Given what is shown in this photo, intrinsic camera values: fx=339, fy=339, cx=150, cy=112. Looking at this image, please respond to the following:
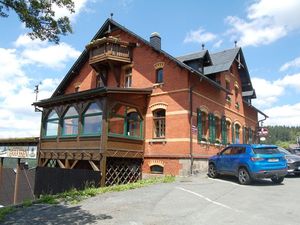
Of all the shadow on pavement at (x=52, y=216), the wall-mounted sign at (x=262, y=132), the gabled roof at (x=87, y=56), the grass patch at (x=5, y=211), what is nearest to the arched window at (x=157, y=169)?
the gabled roof at (x=87, y=56)

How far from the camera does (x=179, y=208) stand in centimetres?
1014

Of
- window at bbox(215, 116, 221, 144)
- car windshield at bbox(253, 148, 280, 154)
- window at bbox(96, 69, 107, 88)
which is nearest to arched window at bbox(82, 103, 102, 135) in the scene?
window at bbox(96, 69, 107, 88)

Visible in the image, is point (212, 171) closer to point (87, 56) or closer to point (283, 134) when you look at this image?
point (87, 56)

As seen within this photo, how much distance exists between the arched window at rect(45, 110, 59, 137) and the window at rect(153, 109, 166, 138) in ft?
21.0

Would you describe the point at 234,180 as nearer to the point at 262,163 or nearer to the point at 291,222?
the point at 262,163

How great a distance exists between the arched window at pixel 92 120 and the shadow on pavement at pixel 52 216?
8.13m

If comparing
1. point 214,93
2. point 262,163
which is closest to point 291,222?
point 262,163

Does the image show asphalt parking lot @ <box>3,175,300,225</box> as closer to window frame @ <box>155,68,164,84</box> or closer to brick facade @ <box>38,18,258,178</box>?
brick facade @ <box>38,18,258,178</box>

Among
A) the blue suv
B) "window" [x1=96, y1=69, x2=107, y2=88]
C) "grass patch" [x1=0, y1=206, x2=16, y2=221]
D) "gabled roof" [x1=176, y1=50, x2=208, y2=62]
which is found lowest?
"grass patch" [x1=0, y1=206, x2=16, y2=221]

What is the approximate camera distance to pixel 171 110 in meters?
20.4

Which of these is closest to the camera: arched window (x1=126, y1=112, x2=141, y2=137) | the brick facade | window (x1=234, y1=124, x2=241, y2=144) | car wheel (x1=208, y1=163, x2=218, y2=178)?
car wheel (x1=208, y1=163, x2=218, y2=178)

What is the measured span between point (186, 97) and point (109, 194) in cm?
887

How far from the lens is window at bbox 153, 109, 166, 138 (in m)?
20.8

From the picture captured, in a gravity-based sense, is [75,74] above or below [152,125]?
above
